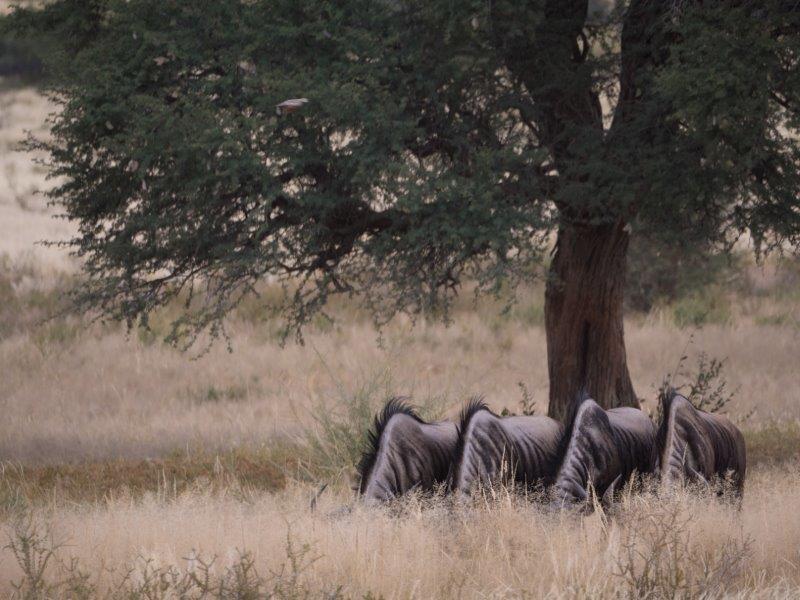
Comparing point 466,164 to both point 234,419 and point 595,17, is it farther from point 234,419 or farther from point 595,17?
point 234,419

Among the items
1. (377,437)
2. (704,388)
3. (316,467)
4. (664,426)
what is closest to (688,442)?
(664,426)

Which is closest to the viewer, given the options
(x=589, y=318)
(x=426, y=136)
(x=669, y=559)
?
(x=669, y=559)

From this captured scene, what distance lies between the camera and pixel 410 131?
1095 cm

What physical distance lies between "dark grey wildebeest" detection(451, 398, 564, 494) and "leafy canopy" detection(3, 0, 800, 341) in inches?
138

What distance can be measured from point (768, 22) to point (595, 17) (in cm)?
295

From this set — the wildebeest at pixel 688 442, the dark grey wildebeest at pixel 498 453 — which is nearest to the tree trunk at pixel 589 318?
the wildebeest at pixel 688 442

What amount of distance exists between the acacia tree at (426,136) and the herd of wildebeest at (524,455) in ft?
11.5

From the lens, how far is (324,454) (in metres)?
11.6

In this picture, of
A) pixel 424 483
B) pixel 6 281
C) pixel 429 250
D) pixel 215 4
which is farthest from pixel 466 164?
pixel 6 281

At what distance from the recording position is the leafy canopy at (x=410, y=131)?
10.3 meters

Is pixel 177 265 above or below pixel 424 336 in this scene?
above

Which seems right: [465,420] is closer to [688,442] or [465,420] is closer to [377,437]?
[377,437]

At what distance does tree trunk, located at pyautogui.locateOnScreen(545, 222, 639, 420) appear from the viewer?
42.0 feet

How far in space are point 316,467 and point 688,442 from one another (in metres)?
4.99
